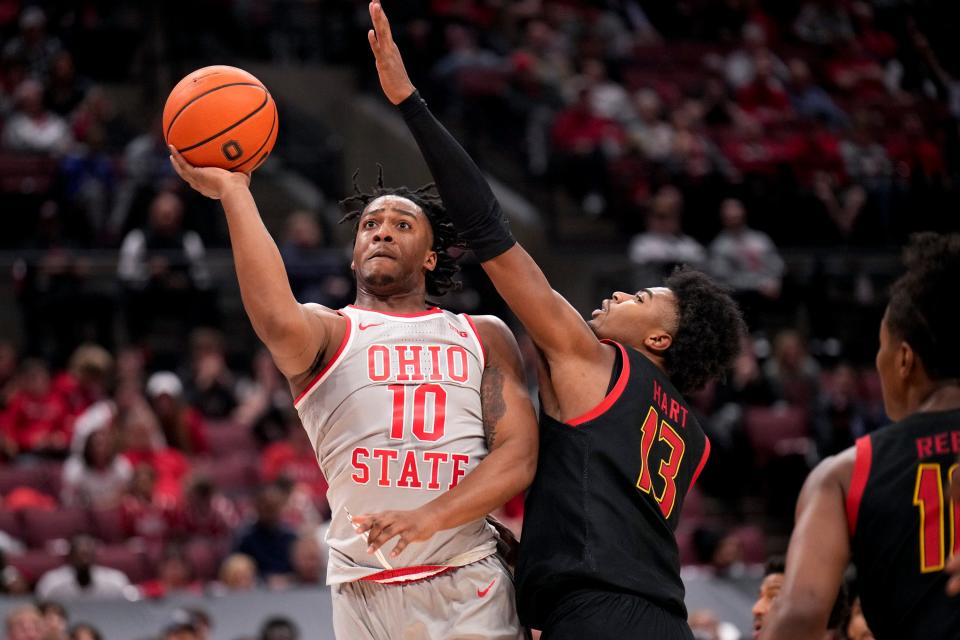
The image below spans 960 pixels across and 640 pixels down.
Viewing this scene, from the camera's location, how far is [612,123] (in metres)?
14.4

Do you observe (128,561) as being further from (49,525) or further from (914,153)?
(914,153)

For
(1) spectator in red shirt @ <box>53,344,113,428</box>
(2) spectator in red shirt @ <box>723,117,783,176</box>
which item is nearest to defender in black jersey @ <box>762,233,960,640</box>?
(1) spectator in red shirt @ <box>53,344,113,428</box>

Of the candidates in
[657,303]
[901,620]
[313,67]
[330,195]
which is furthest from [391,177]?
[901,620]

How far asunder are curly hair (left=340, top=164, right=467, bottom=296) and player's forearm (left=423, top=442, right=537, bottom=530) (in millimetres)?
775

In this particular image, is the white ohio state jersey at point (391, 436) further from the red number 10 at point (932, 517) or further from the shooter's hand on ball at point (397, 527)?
the red number 10 at point (932, 517)

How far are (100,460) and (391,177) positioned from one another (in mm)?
6193

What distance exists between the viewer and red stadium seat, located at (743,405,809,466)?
37.5 feet

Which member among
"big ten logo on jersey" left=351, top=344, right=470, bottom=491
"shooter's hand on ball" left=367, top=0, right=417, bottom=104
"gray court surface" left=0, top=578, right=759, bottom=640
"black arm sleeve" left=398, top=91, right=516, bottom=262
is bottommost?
"gray court surface" left=0, top=578, right=759, bottom=640

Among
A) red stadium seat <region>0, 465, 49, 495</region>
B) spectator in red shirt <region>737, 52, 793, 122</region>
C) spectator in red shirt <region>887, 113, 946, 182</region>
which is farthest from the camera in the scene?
spectator in red shirt <region>737, 52, 793, 122</region>

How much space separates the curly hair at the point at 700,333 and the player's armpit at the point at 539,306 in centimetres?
41

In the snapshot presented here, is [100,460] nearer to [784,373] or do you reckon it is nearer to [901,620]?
[784,373]

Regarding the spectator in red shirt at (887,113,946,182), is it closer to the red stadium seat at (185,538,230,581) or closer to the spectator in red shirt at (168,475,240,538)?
the spectator in red shirt at (168,475,240,538)

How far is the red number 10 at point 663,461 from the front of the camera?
4086 millimetres

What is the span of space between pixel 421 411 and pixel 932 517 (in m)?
1.54
